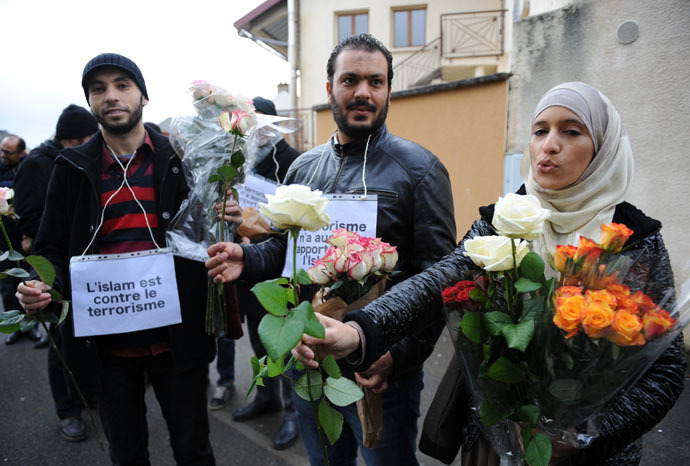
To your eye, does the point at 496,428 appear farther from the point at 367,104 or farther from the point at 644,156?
the point at 644,156

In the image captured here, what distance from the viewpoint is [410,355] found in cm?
153

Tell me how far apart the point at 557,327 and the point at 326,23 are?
1280 centimetres

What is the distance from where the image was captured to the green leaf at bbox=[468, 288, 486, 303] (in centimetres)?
97

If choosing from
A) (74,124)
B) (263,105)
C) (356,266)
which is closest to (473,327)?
(356,266)

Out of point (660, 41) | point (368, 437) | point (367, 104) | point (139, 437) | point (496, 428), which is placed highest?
point (660, 41)

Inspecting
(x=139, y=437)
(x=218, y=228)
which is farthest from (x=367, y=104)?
(x=139, y=437)

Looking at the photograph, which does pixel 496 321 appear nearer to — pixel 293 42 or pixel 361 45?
pixel 361 45

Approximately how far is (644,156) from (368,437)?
11.6 ft

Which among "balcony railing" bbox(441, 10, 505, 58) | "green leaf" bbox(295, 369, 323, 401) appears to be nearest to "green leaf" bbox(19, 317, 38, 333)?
"green leaf" bbox(295, 369, 323, 401)

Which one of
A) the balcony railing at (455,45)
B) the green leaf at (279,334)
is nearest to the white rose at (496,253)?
the green leaf at (279,334)

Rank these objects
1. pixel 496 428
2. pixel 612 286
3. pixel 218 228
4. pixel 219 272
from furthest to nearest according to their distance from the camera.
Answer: pixel 218 228 < pixel 219 272 < pixel 496 428 < pixel 612 286

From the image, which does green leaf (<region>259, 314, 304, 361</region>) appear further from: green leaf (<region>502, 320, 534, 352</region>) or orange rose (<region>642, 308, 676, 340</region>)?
orange rose (<region>642, 308, 676, 340</region>)

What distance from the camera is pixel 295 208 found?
0.84m

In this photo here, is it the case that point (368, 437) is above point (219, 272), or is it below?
below
